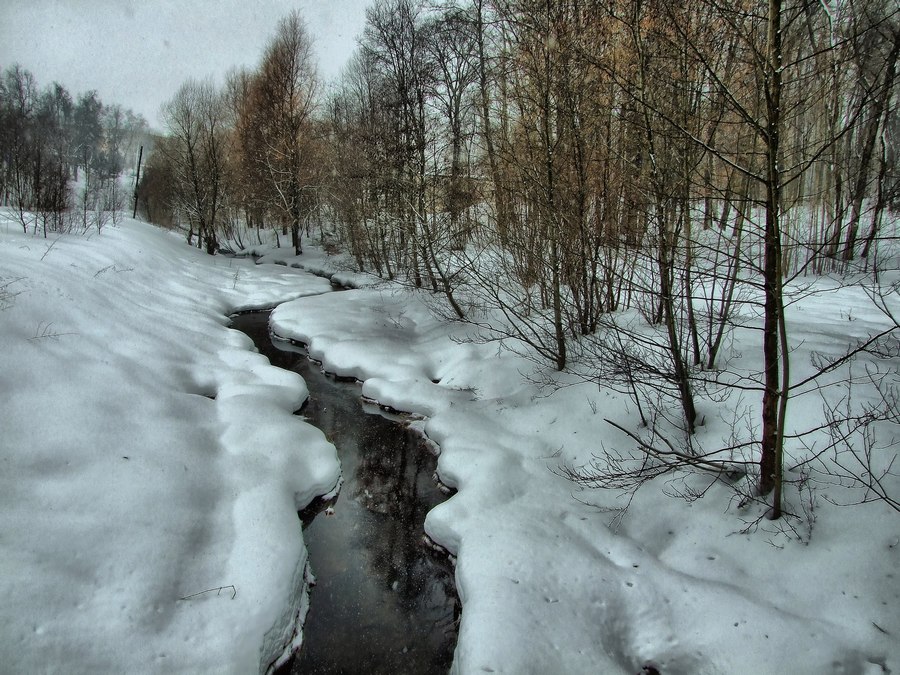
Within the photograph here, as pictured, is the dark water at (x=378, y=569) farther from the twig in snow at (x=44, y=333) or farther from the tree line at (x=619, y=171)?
the twig in snow at (x=44, y=333)

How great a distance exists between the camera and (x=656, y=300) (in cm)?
745

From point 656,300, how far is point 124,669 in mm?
7535

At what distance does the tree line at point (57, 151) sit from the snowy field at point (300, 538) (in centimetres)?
872

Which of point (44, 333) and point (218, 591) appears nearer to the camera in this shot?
point (218, 591)

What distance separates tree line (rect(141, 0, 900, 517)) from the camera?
11.8 feet

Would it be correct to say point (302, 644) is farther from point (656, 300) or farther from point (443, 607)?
point (656, 300)

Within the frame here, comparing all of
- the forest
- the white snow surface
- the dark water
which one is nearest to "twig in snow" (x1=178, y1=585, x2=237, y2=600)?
the white snow surface

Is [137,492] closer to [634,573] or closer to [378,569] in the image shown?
[378,569]

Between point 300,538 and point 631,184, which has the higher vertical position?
point 631,184

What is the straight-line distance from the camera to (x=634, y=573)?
4.08 m

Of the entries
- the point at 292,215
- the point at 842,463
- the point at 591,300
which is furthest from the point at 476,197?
the point at 292,215

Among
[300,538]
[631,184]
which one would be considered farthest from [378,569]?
[631,184]

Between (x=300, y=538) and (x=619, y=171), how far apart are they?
6418 millimetres

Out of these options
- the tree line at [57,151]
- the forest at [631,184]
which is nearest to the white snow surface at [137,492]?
the forest at [631,184]
